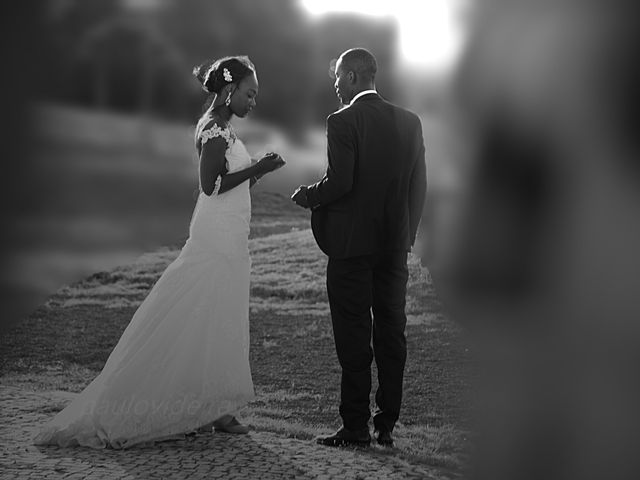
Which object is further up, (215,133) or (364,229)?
(215,133)

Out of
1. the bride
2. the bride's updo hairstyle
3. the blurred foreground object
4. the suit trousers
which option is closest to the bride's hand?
the bride

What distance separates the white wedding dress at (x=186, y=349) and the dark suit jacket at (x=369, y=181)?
1.45 feet

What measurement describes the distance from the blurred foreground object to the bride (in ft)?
8.93

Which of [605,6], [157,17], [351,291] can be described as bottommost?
[351,291]

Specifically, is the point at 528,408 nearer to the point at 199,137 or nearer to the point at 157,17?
the point at 157,17

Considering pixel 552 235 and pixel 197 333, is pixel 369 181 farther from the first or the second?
pixel 552 235

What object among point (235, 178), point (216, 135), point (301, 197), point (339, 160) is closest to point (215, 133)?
point (216, 135)

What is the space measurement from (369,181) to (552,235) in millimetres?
2566

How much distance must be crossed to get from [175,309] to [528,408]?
9.51ft

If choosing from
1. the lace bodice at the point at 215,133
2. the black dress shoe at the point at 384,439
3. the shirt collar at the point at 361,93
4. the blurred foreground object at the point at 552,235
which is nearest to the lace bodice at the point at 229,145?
the lace bodice at the point at 215,133

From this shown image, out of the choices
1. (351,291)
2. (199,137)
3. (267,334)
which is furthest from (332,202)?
(267,334)

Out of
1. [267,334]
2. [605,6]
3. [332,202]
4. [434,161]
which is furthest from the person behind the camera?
[267,334]

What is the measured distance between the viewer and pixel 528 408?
0.32 meters

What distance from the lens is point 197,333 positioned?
3135mm
